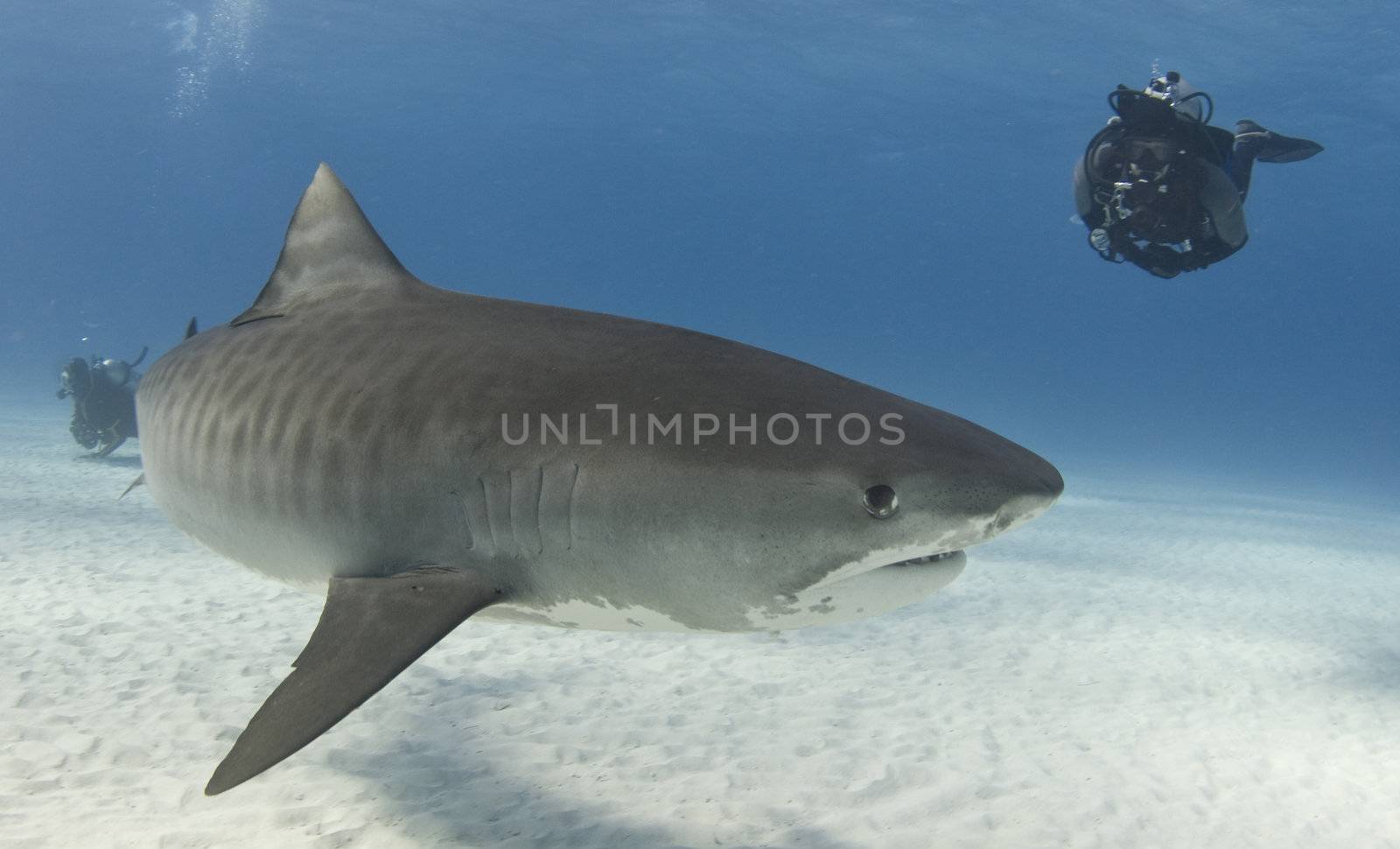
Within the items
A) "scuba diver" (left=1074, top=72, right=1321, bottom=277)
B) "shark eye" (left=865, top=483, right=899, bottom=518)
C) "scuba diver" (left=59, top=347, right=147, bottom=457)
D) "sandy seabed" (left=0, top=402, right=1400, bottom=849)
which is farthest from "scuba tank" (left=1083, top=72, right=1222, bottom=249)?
"scuba diver" (left=59, top=347, right=147, bottom=457)

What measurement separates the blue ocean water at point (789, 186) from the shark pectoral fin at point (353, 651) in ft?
81.5

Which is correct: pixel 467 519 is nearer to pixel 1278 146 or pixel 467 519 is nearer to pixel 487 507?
Answer: pixel 487 507

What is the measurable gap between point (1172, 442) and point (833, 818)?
7247 centimetres

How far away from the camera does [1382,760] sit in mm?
4598

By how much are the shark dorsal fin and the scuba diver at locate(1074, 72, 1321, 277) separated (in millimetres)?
7273

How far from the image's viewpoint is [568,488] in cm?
199

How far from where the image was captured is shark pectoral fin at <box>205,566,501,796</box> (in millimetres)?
1698

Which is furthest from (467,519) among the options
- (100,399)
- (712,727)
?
(100,399)

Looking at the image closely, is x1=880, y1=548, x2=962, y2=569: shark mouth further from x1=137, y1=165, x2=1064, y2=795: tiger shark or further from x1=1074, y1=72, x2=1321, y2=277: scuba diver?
x1=1074, y1=72, x2=1321, y2=277: scuba diver

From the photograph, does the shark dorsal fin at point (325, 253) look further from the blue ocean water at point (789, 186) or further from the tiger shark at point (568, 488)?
the blue ocean water at point (789, 186)

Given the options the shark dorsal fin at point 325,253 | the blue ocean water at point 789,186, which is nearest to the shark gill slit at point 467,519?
the shark dorsal fin at point 325,253

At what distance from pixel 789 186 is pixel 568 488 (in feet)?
249

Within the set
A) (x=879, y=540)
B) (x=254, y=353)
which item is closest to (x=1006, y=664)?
(x=879, y=540)

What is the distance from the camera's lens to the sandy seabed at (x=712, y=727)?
329cm
